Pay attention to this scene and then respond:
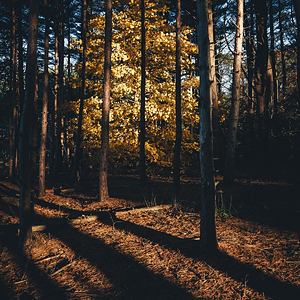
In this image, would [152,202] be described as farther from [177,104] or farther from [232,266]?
[232,266]

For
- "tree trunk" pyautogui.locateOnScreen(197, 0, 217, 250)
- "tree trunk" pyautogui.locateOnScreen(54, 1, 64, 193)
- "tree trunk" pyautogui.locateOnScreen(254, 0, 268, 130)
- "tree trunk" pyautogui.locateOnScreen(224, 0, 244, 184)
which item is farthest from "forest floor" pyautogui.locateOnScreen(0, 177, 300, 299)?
"tree trunk" pyautogui.locateOnScreen(254, 0, 268, 130)

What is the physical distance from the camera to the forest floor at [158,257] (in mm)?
4352

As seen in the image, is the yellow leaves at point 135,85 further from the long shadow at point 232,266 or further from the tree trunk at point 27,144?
the long shadow at point 232,266

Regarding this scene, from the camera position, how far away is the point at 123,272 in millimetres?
5004

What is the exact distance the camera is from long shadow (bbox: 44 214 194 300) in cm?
428

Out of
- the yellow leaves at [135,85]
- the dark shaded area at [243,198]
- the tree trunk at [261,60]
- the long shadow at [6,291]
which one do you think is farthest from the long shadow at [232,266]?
the tree trunk at [261,60]

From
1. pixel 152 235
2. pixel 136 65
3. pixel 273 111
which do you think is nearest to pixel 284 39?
pixel 273 111

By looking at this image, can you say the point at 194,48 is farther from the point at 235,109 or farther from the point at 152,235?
the point at 152,235

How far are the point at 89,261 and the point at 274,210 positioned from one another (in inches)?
198

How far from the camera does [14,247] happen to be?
21.0 ft

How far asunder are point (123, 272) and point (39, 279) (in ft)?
4.42

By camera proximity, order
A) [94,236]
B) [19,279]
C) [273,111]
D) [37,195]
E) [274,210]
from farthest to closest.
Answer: [273,111] < [37,195] < [274,210] < [94,236] < [19,279]

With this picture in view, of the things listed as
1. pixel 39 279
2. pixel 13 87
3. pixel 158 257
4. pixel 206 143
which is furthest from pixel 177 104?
pixel 13 87

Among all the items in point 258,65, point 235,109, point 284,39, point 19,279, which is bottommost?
point 19,279
